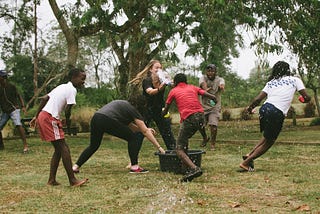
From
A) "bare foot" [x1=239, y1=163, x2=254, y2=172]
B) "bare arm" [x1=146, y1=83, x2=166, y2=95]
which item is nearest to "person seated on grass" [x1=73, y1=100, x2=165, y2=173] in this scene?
"bare arm" [x1=146, y1=83, x2=166, y2=95]

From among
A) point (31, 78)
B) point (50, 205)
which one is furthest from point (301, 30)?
point (31, 78)

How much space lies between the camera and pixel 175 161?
25.8 feet

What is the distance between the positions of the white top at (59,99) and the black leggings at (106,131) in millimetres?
923

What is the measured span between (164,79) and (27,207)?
132 inches

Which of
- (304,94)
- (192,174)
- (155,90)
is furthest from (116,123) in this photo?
(304,94)

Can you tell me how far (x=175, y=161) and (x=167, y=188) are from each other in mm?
1277

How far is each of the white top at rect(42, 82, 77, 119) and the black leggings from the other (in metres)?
0.92

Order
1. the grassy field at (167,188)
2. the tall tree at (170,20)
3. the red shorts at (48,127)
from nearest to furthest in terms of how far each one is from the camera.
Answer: the grassy field at (167,188) < the red shorts at (48,127) < the tall tree at (170,20)

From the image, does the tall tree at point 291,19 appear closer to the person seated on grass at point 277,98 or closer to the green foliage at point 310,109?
the person seated on grass at point 277,98

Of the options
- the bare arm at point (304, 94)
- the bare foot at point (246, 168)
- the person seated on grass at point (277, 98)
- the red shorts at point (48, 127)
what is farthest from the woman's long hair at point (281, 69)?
the red shorts at point (48, 127)

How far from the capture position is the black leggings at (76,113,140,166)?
771 cm

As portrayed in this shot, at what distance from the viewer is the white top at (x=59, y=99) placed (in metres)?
6.82

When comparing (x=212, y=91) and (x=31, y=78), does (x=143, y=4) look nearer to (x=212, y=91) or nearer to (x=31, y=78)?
A: (x=212, y=91)

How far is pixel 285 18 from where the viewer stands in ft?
43.3
